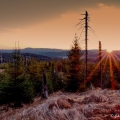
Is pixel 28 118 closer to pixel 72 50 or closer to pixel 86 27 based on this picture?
pixel 72 50

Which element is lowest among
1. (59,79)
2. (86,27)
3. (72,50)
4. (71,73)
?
(59,79)

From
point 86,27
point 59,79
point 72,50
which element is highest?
point 86,27

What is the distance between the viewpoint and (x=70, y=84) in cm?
2217

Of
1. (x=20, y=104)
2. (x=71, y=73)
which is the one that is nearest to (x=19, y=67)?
(x=20, y=104)

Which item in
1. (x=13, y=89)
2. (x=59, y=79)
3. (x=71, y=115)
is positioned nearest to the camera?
(x=71, y=115)

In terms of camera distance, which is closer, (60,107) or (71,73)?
(60,107)

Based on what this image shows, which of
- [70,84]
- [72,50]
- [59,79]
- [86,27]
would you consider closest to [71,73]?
[70,84]

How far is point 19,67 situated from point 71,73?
7.46 meters

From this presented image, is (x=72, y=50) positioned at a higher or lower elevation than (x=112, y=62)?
higher

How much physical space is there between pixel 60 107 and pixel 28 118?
149 centimetres

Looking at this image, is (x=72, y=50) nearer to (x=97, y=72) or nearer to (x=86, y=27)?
(x=86, y=27)

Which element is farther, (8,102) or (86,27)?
(86,27)

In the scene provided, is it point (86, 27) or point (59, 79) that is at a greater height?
point (86, 27)

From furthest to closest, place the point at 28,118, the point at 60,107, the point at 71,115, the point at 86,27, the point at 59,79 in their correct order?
1. the point at 59,79
2. the point at 86,27
3. the point at 60,107
4. the point at 28,118
5. the point at 71,115
